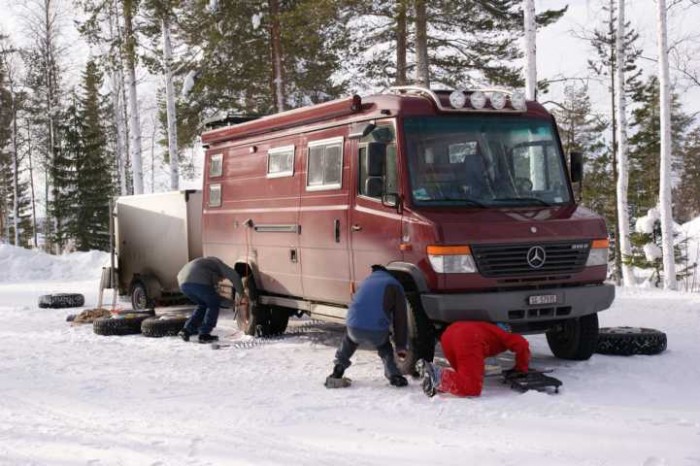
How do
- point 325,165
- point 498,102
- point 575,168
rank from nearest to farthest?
point 498,102
point 575,168
point 325,165

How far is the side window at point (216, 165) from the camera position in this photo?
37.7 feet

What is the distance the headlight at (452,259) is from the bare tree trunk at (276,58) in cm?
1639

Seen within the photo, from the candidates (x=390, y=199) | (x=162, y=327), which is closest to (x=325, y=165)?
(x=390, y=199)

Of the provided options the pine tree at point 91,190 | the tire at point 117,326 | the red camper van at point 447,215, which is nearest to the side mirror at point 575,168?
the red camper van at point 447,215

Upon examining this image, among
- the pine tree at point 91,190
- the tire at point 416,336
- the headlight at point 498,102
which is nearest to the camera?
the tire at point 416,336

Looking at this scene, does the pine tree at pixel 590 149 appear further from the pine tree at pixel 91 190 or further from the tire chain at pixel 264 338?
the pine tree at pixel 91 190

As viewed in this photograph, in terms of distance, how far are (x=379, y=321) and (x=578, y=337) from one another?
2.51 metres

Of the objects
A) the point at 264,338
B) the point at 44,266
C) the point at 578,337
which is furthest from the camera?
the point at 44,266

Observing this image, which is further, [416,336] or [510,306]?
[416,336]

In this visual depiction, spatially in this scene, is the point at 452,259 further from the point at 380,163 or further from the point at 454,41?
the point at 454,41

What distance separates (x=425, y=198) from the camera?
7.84 meters

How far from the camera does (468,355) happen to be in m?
7.05

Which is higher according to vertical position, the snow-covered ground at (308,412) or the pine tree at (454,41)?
the pine tree at (454,41)

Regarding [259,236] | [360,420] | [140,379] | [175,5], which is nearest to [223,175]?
[259,236]
